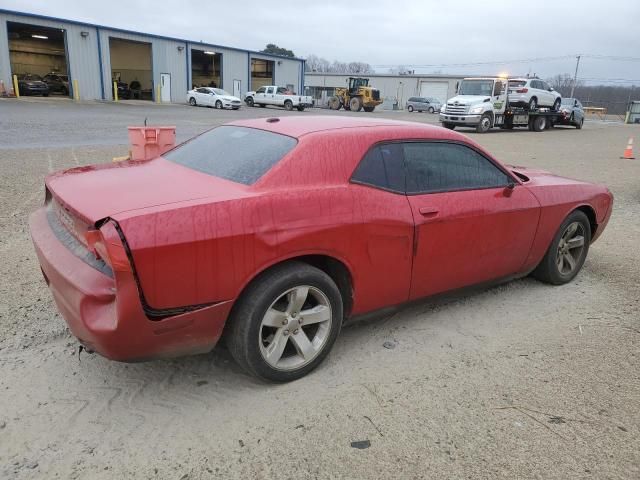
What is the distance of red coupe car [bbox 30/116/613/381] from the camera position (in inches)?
96.5

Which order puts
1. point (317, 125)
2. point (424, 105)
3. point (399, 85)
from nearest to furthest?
point (317, 125) < point (424, 105) < point (399, 85)

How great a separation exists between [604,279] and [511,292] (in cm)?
112

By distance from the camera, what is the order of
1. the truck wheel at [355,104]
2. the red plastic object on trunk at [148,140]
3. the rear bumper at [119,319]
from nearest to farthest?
the rear bumper at [119,319], the red plastic object on trunk at [148,140], the truck wheel at [355,104]

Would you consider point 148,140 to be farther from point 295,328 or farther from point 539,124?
point 539,124

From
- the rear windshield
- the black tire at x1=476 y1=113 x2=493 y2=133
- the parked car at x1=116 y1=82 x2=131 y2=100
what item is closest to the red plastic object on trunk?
the rear windshield

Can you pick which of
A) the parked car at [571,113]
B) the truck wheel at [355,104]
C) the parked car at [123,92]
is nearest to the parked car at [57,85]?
the parked car at [123,92]

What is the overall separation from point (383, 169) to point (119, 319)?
1.87m

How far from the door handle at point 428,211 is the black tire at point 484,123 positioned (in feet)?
73.8

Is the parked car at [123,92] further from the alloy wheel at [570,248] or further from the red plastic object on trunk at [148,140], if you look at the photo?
the alloy wheel at [570,248]

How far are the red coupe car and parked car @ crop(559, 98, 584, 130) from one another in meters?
30.3

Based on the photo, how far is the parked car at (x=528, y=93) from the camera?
26.8 meters

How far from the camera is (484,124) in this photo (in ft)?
80.3

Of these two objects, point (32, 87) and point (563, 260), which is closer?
point (563, 260)

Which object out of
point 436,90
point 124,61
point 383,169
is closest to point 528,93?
point 383,169
